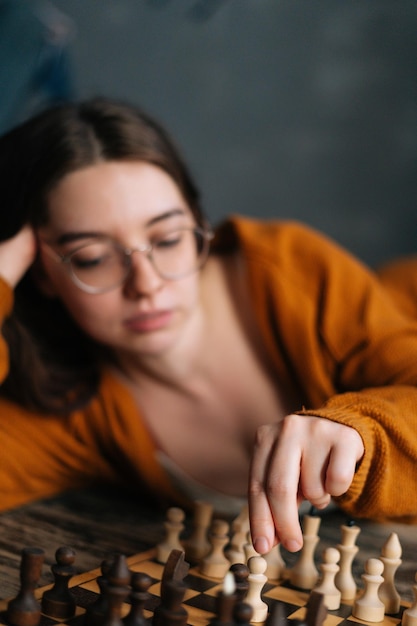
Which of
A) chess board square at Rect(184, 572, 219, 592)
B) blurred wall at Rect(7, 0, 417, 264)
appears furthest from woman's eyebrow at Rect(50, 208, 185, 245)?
blurred wall at Rect(7, 0, 417, 264)

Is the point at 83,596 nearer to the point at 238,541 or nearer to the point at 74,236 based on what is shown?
the point at 238,541

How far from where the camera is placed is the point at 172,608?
2.76 ft

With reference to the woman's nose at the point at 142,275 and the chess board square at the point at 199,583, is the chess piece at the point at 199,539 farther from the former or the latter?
the woman's nose at the point at 142,275

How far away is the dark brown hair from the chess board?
582 mm

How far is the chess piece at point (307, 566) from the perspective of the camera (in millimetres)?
1066

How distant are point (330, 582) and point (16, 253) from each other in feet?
2.75

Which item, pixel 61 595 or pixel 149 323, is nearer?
pixel 61 595

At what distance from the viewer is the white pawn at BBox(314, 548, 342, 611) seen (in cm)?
99

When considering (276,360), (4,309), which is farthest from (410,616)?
(4,309)

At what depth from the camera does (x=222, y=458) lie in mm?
1562

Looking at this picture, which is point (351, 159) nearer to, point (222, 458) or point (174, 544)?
point (222, 458)

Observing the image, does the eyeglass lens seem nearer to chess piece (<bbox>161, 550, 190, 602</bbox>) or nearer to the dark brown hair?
the dark brown hair

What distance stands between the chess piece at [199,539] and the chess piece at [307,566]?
15 cm

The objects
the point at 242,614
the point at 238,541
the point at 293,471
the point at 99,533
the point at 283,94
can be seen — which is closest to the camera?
the point at 242,614
